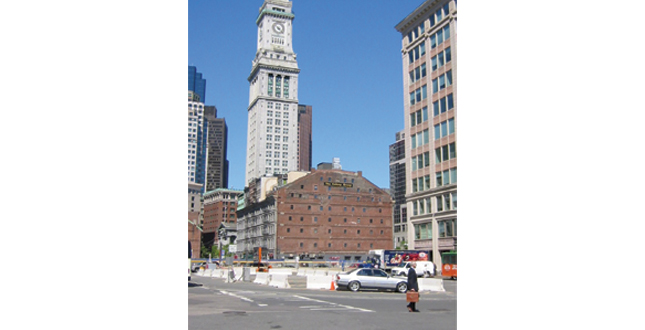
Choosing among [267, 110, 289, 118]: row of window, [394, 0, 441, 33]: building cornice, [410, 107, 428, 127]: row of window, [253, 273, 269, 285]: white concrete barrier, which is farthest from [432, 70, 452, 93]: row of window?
[267, 110, 289, 118]: row of window

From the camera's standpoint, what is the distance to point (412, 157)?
59.0 meters

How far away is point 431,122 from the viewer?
54031 mm

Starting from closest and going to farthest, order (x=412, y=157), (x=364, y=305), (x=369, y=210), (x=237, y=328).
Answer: (x=237, y=328) → (x=364, y=305) → (x=412, y=157) → (x=369, y=210)

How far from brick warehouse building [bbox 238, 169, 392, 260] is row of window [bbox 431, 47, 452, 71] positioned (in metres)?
58.3

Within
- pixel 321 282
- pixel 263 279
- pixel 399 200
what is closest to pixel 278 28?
pixel 399 200

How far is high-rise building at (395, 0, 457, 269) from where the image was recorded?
5078 cm

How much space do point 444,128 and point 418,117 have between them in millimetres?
5685

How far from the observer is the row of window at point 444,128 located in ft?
165

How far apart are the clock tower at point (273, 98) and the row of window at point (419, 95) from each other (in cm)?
12105

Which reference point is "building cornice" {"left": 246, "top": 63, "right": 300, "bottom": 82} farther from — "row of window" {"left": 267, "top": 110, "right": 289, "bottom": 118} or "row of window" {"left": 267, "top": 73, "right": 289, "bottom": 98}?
"row of window" {"left": 267, "top": 110, "right": 289, "bottom": 118}
